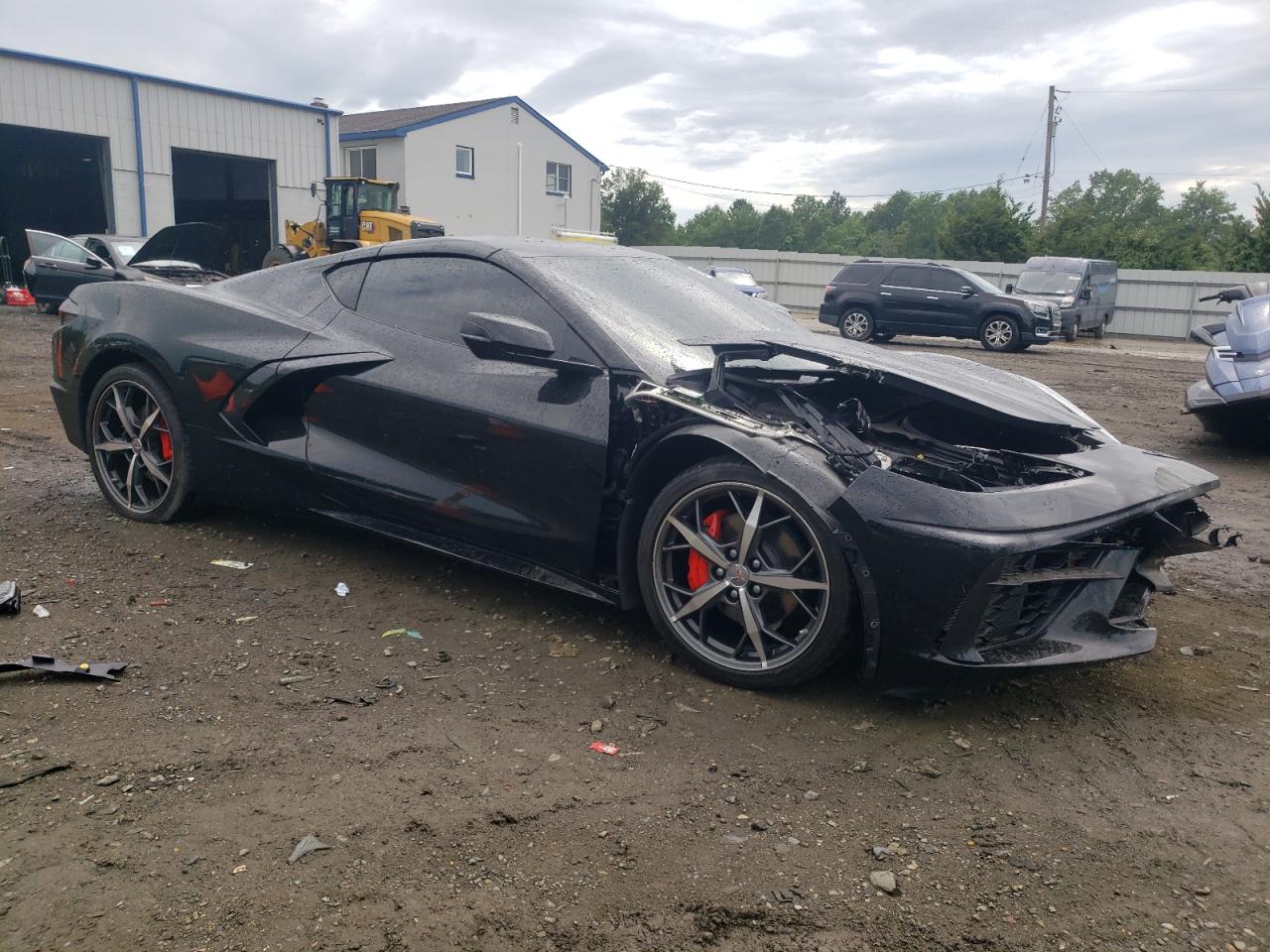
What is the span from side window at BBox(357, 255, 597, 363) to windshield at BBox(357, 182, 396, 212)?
21047 mm

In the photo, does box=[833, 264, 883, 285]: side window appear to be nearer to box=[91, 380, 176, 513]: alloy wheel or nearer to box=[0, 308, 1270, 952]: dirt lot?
box=[0, 308, 1270, 952]: dirt lot

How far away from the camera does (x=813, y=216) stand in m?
108

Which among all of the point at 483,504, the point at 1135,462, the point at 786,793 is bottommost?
the point at 786,793

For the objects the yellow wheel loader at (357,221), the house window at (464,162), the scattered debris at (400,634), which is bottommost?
the scattered debris at (400,634)

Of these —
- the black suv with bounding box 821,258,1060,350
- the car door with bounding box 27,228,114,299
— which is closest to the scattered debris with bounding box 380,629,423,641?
the car door with bounding box 27,228,114,299

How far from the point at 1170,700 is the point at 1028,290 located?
21033 mm

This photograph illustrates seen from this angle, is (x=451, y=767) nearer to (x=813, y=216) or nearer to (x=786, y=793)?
(x=786, y=793)

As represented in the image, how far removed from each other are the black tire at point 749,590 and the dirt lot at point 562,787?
110mm

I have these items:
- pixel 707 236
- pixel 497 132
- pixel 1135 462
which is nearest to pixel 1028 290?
pixel 1135 462

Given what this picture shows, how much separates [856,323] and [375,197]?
11731 millimetres

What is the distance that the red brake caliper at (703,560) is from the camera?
3328 mm

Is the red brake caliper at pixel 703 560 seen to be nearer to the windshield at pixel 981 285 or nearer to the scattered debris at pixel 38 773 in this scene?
the scattered debris at pixel 38 773

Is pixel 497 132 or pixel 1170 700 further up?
pixel 497 132

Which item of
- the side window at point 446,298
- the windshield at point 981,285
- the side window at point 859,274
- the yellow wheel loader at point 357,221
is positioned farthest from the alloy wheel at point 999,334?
the side window at point 446,298
